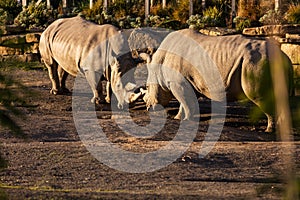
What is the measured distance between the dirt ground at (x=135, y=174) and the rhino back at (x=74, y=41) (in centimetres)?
188

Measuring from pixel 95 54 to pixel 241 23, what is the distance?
23.9 feet

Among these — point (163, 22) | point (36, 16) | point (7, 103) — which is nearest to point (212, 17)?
point (163, 22)

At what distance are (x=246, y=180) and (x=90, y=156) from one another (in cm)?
Answer: 208

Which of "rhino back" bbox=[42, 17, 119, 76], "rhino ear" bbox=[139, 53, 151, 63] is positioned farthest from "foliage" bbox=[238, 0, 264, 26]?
"rhino ear" bbox=[139, 53, 151, 63]

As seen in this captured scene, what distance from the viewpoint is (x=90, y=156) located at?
9367 millimetres

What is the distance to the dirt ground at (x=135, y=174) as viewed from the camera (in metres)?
7.30

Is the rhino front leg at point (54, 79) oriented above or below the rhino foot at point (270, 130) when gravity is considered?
below

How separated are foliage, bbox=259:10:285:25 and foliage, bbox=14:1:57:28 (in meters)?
7.48

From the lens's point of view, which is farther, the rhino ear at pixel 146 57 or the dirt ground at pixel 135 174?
the rhino ear at pixel 146 57

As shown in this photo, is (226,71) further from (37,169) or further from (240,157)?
(37,169)

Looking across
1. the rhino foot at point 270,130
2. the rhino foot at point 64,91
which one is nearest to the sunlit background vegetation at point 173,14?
the rhino foot at point 64,91

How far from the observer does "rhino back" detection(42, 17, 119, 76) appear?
13906 mm

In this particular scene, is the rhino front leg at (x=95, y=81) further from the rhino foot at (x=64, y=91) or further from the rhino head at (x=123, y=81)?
the rhino foot at (x=64, y=91)

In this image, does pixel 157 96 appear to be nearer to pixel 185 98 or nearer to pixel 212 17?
pixel 185 98
